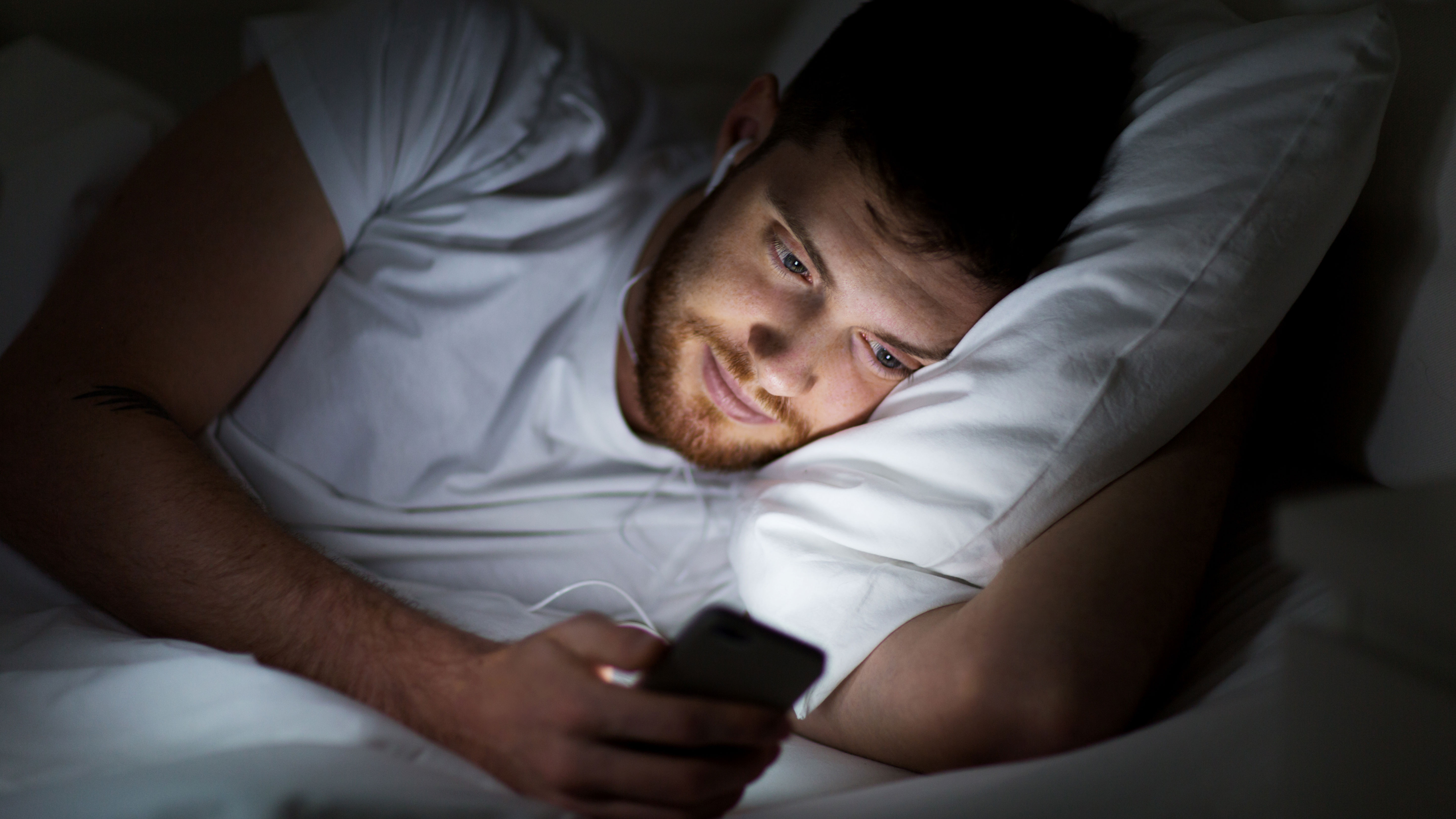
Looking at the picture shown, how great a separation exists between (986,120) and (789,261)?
0.83 feet

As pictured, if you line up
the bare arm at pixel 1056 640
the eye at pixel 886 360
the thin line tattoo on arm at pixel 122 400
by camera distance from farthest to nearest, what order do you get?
the eye at pixel 886 360 → the thin line tattoo on arm at pixel 122 400 → the bare arm at pixel 1056 640

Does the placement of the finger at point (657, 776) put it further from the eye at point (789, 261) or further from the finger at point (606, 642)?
the eye at point (789, 261)

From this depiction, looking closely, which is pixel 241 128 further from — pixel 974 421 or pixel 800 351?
pixel 974 421

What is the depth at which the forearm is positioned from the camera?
0.74 m

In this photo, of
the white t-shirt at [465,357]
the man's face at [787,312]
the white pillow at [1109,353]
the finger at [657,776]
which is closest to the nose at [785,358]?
the man's face at [787,312]

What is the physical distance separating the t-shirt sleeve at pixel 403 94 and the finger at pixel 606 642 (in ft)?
2.08

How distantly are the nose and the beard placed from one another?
27 mm

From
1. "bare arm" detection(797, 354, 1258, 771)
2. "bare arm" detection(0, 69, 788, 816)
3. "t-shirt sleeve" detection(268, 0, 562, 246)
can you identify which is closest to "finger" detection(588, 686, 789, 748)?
"bare arm" detection(0, 69, 788, 816)

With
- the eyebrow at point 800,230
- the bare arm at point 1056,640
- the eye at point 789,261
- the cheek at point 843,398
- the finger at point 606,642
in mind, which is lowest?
the bare arm at point 1056,640

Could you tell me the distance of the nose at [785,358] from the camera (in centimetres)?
91

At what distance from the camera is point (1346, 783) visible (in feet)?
1.51

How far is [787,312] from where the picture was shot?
2.99 feet

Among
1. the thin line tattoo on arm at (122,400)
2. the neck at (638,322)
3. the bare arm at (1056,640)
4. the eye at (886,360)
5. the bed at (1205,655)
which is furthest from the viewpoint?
the neck at (638,322)

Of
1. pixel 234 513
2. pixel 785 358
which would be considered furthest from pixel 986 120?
pixel 234 513
